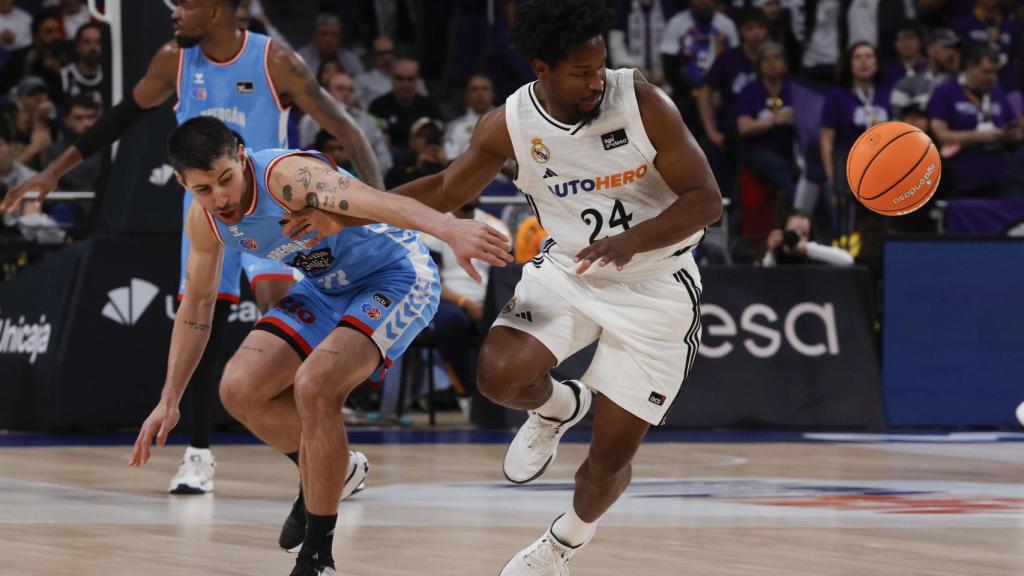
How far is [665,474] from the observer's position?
9672mm

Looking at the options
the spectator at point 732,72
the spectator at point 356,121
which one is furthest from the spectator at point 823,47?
the spectator at point 356,121

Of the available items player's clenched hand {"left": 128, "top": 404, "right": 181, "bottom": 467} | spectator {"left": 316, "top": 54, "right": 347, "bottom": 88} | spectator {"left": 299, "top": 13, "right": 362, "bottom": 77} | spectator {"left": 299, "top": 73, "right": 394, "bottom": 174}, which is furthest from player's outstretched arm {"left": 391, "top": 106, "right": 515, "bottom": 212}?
spectator {"left": 299, "top": 13, "right": 362, "bottom": 77}

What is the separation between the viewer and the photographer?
41.2 ft

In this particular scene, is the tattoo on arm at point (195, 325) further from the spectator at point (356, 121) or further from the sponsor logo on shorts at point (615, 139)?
the spectator at point (356, 121)

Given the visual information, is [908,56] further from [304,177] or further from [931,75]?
[304,177]

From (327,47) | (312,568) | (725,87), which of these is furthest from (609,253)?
(327,47)

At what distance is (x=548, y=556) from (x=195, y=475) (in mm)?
3156

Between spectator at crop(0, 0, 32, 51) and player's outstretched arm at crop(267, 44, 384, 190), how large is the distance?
8.21 metres

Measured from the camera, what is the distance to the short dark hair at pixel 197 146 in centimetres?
588

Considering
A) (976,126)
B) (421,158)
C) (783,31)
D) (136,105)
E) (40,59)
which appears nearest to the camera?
(136,105)

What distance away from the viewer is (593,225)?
624 centimetres

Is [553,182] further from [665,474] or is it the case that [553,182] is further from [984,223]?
[984,223]

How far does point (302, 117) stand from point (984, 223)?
5896 mm

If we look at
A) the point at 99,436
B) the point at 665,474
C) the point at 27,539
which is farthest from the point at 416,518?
the point at 99,436
